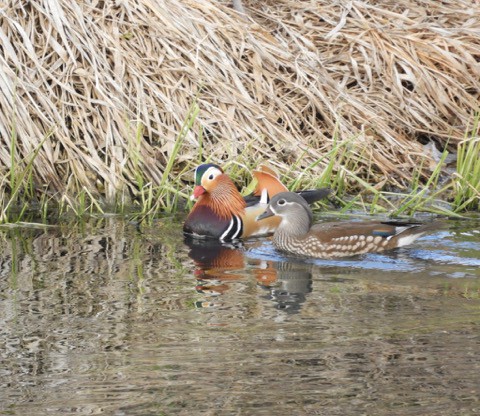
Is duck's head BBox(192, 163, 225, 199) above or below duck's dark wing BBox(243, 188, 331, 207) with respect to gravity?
above

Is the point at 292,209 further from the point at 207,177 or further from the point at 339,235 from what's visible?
the point at 207,177

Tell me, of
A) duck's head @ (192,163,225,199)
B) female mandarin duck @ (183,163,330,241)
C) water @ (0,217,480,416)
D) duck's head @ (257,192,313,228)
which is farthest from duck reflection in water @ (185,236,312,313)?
duck's head @ (192,163,225,199)

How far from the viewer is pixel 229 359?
509 cm

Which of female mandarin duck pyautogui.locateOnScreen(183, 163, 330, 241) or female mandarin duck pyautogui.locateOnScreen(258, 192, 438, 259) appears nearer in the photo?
female mandarin duck pyautogui.locateOnScreen(258, 192, 438, 259)

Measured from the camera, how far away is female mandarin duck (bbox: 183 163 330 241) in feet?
28.5

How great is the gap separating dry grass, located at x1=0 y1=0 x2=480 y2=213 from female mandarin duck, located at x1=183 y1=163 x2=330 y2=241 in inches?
14.5

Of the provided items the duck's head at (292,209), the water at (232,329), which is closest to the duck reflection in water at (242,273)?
the water at (232,329)

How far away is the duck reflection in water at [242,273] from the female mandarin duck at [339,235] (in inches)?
11.7

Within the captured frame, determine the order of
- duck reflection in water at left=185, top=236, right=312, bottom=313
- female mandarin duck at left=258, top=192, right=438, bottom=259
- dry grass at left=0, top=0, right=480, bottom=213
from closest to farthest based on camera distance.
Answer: duck reflection in water at left=185, top=236, right=312, bottom=313, female mandarin duck at left=258, top=192, right=438, bottom=259, dry grass at left=0, top=0, right=480, bottom=213

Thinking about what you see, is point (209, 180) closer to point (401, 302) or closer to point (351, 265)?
point (351, 265)

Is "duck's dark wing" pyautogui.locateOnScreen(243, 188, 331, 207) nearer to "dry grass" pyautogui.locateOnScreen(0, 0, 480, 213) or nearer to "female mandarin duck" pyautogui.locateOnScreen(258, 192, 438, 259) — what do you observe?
"female mandarin duck" pyautogui.locateOnScreen(258, 192, 438, 259)

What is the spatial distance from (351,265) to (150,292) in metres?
1.61

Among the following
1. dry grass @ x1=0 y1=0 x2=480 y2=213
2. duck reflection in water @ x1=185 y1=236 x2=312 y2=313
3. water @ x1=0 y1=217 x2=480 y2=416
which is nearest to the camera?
water @ x1=0 y1=217 x2=480 y2=416

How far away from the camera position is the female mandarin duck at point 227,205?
28.5 ft
